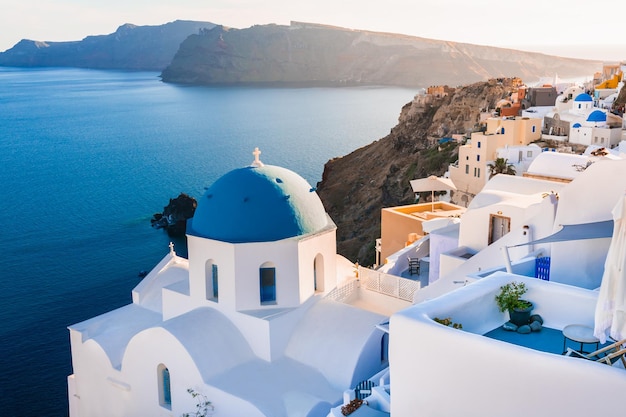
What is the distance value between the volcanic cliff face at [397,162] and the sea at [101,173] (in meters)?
6.64

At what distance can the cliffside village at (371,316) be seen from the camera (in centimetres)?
629

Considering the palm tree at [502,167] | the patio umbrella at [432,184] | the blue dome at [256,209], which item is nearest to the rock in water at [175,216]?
the palm tree at [502,167]

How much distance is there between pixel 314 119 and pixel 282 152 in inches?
1298

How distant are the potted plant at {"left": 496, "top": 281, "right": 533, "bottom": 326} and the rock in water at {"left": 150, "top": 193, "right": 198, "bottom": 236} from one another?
3861 cm

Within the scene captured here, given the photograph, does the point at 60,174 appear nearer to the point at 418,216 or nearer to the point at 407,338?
the point at 418,216

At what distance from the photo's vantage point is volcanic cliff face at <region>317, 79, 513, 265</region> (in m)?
43.1

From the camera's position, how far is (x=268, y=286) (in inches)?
509

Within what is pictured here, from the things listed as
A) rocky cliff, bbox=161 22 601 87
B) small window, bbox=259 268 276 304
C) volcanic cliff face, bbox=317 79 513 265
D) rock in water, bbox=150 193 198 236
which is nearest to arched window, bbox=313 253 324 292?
small window, bbox=259 268 276 304

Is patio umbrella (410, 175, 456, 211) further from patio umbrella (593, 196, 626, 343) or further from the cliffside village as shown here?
patio umbrella (593, 196, 626, 343)

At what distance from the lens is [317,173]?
65500 mm

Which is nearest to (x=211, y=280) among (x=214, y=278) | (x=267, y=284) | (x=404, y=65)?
(x=214, y=278)

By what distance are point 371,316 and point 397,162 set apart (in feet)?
130

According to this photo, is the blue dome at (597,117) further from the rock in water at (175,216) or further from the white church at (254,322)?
the white church at (254,322)

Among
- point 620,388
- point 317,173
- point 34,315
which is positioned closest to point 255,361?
point 620,388
